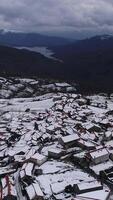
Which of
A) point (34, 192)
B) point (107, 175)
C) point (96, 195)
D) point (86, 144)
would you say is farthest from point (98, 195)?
point (86, 144)

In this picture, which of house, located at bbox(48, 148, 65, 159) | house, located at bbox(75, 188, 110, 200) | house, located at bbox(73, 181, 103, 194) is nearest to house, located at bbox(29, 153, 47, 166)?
house, located at bbox(48, 148, 65, 159)

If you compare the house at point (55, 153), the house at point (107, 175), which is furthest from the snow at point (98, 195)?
the house at point (55, 153)

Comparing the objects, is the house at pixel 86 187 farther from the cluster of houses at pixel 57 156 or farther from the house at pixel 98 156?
the house at pixel 98 156

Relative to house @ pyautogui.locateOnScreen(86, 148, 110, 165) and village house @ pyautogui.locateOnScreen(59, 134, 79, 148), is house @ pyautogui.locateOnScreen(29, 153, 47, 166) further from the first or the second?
house @ pyautogui.locateOnScreen(86, 148, 110, 165)

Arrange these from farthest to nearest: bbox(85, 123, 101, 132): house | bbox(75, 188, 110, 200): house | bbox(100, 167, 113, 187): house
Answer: bbox(85, 123, 101, 132): house < bbox(100, 167, 113, 187): house < bbox(75, 188, 110, 200): house

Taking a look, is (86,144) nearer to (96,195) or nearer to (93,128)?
(93,128)

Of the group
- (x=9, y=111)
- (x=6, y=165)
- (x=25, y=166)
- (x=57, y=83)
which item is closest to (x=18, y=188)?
(x=25, y=166)

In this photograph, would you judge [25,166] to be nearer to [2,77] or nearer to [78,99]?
[78,99]
